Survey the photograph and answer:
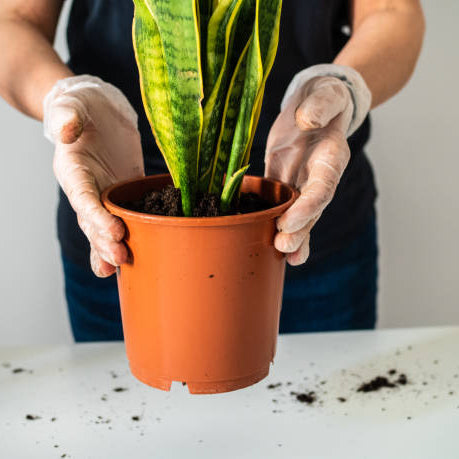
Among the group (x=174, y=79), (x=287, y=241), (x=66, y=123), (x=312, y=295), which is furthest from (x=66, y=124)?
(x=312, y=295)

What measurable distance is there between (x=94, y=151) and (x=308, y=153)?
268 mm

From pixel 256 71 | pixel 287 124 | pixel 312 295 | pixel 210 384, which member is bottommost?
pixel 312 295

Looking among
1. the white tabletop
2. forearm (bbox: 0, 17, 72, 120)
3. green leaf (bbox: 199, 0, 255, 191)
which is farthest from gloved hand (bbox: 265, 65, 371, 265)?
forearm (bbox: 0, 17, 72, 120)

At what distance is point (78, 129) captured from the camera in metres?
0.65

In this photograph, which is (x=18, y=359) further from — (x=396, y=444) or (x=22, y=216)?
(x=22, y=216)

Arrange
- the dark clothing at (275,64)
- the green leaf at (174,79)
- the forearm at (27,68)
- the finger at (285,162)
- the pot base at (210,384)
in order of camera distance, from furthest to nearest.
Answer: the dark clothing at (275,64), the forearm at (27,68), the finger at (285,162), the pot base at (210,384), the green leaf at (174,79)

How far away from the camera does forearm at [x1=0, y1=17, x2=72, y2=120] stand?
0.95 metres

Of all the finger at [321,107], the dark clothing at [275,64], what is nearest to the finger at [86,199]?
the finger at [321,107]

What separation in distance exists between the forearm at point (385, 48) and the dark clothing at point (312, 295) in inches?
12.1

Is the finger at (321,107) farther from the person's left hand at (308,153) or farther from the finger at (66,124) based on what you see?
the finger at (66,124)

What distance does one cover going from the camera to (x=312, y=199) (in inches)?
25.5

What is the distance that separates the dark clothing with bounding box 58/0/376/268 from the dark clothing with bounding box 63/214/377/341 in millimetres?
31

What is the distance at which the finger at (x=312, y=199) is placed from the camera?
24.6 inches

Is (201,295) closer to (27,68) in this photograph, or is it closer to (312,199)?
(312,199)
